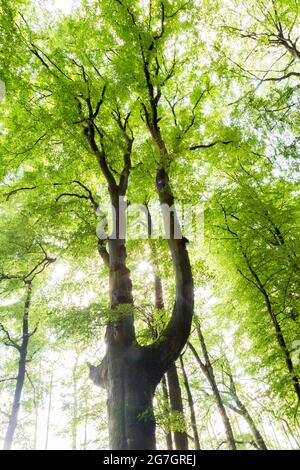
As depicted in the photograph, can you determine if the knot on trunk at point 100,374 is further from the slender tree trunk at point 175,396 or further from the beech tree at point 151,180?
the slender tree trunk at point 175,396

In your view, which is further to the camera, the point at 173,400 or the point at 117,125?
the point at 117,125

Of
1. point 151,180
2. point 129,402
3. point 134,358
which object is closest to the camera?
point 129,402

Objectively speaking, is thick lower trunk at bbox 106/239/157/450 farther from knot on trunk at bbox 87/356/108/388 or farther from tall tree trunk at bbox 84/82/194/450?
knot on trunk at bbox 87/356/108/388

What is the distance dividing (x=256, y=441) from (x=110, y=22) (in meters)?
11.8

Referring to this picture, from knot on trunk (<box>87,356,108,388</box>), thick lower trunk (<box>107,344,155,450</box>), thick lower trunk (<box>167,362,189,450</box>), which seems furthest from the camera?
thick lower trunk (<box>167,362,189,450</box>)

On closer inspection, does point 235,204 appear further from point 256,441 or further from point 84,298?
point 256,441

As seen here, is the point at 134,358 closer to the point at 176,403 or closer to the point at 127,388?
the point at 127,388

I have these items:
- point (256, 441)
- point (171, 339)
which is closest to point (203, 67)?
point (171, 339)

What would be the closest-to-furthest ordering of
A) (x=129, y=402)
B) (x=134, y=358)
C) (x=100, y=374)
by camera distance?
(x=129, y=402), (x=134, y=358), (x=100, y=374)

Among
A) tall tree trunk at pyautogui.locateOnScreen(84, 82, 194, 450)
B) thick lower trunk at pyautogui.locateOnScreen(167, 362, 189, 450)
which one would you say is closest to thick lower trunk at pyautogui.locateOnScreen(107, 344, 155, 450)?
tall tree trunk at pyautogui.locateOnScreen(84, 82, 194, 450)

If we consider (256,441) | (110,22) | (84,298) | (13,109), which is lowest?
(256,441)

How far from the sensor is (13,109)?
21.4 feet

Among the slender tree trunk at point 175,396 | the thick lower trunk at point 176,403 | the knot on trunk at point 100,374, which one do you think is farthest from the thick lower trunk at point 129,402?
the thick lower trunk at point 176,403

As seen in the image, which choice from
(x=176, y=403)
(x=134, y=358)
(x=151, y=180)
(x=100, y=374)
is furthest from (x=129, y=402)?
(x=151, y=180)
